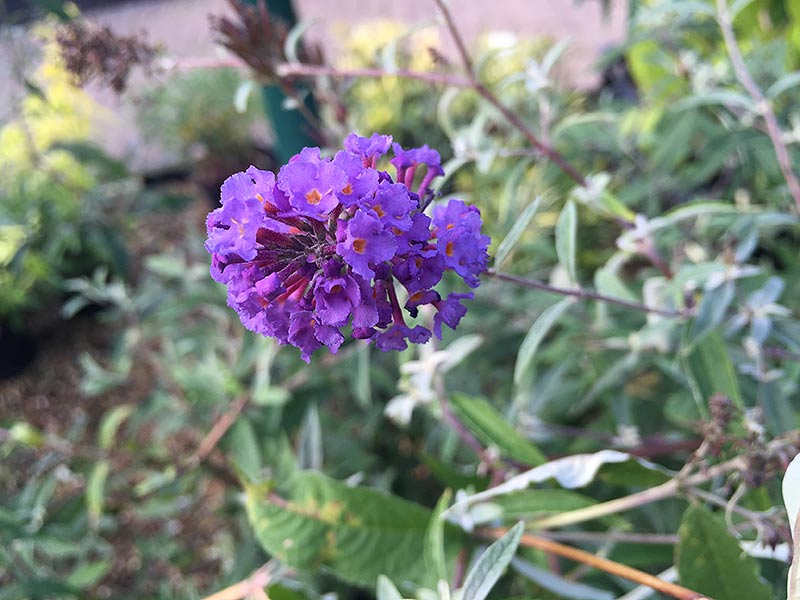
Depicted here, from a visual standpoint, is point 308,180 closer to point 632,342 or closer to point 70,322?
point 632,342

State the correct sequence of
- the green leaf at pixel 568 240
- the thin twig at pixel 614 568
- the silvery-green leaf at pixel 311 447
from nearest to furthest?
the thin twig at pixel 614 568, the green leaf at pixel 568 240, the silvery-green leaf at pixel 311 447

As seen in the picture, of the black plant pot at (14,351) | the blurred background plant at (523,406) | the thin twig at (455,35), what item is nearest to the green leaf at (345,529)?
the blurred background plant at (523,406)

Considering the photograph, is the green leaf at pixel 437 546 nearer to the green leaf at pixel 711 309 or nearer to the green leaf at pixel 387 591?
the green leaf at pixel 387 591

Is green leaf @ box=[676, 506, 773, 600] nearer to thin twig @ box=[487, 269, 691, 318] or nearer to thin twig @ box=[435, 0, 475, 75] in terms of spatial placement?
thin twig @ box=[487, 269, 691, 318]

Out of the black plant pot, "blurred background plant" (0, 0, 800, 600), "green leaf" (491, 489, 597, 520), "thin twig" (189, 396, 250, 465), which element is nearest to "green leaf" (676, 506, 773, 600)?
"blurred background plant" (0, 0, 800, 600)

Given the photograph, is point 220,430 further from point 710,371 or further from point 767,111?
point 767,111

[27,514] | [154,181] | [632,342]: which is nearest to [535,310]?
[632,342]

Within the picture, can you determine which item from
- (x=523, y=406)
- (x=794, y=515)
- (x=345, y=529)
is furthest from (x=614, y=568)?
(x=523, y=406)
